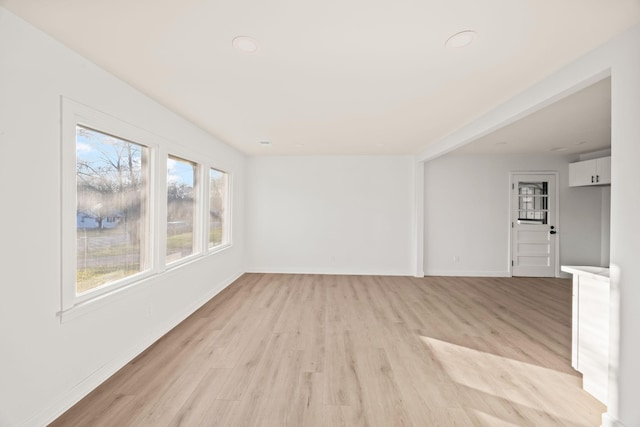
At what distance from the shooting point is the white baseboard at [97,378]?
182 centimetres

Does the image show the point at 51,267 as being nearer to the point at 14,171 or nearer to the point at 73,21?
the point at 14,171

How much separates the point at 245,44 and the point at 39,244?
6.23 feet

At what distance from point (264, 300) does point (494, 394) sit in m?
3.13

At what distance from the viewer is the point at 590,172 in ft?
17.4

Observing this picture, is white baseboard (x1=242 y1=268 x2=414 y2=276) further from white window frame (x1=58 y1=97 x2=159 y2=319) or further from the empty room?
white window frame (x1=58 y1=97 x2=159 y2=319)

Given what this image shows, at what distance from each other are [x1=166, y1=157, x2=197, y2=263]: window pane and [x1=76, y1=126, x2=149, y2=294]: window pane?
457 mm

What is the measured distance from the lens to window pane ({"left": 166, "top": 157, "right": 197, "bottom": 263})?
11.5 ft

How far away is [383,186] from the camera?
6.12 meters

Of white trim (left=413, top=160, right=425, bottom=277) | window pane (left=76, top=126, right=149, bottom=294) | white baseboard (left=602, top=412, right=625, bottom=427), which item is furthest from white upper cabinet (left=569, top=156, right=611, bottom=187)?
window pane (left=76, top=126, right=149, bottom=294)

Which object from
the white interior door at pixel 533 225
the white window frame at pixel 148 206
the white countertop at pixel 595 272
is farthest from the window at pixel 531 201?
the white window frame at pixel 148 206

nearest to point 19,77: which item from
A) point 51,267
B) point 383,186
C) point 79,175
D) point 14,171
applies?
point 14,171

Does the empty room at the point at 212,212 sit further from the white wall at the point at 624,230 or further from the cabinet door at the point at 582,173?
the cabinet door at the point at 582,173

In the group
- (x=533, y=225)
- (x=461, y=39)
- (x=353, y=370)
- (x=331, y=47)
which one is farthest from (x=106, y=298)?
(x=533, y=225)

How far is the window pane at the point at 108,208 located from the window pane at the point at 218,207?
1667mm
